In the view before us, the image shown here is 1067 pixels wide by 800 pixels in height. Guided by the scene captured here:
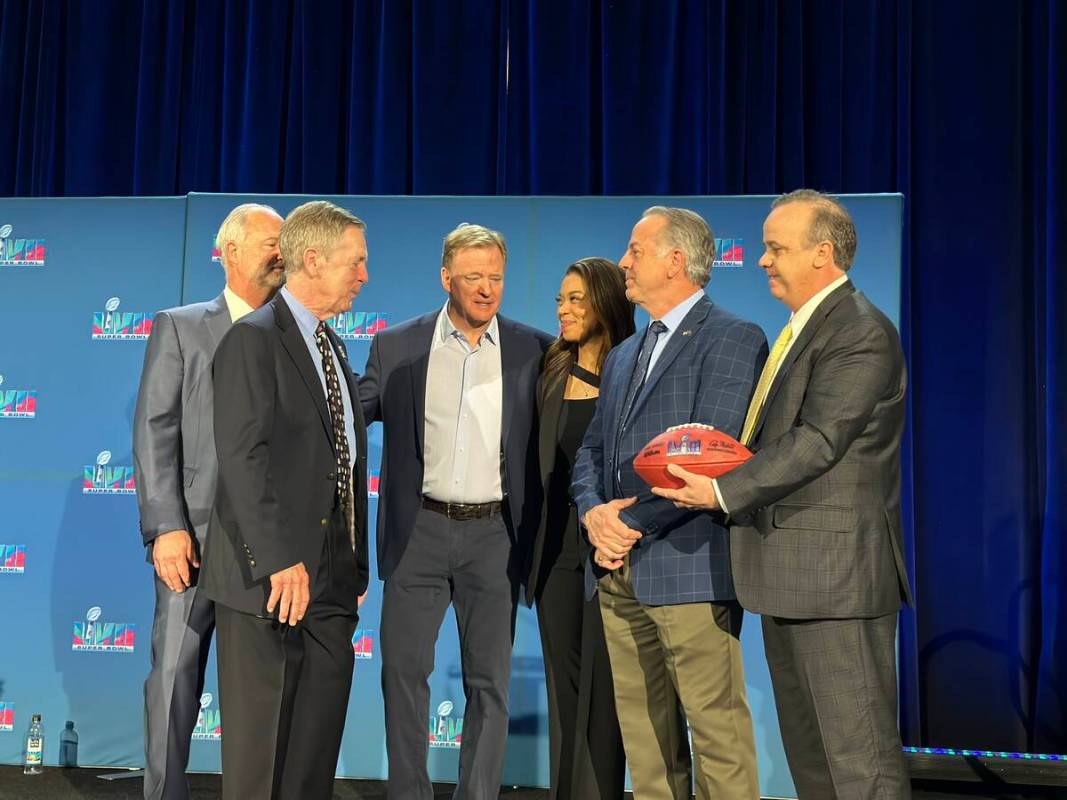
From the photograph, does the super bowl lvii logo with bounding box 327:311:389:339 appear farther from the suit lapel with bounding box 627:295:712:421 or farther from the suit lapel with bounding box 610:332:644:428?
the suit lapel with bounding box 627:295:712:421

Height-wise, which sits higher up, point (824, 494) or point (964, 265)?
point (964, 265)

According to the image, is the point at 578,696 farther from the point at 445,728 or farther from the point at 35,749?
the point at 35,749

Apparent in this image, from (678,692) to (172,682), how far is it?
144 centimetres

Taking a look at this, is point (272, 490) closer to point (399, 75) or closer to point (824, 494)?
point (824, 494)

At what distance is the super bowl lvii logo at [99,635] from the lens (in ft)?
14.3

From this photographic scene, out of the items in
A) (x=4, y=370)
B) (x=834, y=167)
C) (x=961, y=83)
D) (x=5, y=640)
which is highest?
(x=961, y=83)

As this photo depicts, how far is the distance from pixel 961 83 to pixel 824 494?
358 cm

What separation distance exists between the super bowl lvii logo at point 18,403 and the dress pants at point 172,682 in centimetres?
168

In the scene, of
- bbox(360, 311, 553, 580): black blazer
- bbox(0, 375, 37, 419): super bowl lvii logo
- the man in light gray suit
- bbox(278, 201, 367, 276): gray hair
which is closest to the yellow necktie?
bbox(360, 311, 553, 580): black blazer

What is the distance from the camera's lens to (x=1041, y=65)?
5246 millimetres

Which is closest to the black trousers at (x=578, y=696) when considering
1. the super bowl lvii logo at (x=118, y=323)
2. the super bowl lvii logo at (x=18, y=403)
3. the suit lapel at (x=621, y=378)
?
the suit lapel at (x=621, y=378)

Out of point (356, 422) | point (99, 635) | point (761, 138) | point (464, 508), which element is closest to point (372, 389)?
point (464, 508)

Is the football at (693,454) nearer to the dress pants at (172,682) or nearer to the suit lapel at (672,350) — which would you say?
the suit lapel at (672,350)

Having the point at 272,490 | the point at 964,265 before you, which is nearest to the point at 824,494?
the point at 272,490
